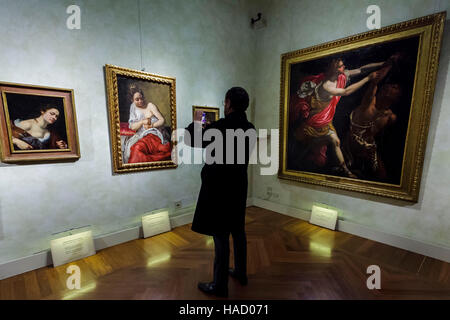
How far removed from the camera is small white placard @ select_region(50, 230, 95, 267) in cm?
213

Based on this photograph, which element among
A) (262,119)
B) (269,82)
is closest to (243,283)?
(262,119)

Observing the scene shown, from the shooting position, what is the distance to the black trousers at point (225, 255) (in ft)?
5.28

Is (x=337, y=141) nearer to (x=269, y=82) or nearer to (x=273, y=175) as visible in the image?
(x=273, y=175)

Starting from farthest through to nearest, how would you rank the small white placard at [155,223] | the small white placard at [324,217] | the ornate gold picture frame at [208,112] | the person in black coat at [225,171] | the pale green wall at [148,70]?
the ornate gold picture frame at [208,112] → the small white placard at [324,217] → the small white placard at [155,223] → the pale green wall at [148,70] → the person in black coat at [225,171]

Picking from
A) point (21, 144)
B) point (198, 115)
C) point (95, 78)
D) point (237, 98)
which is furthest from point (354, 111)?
point (21, 144)

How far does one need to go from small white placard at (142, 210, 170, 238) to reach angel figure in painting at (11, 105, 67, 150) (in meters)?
1.28

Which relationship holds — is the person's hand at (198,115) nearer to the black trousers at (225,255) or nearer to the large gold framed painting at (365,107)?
the large gold framed painting at (365,107)

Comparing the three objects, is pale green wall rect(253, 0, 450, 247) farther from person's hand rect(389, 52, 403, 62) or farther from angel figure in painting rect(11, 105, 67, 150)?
angel figure in painting rect(11, 105, 67, 150)

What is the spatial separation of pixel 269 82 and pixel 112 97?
8.06 ft

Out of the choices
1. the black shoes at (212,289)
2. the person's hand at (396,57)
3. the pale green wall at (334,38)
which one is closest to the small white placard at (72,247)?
the black shoes at (212,289)

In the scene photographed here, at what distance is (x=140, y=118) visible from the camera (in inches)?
102

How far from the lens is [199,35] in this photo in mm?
3012

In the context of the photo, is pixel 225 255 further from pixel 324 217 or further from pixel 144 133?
pixel 324 217

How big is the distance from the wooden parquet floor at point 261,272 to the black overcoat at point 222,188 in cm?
69
